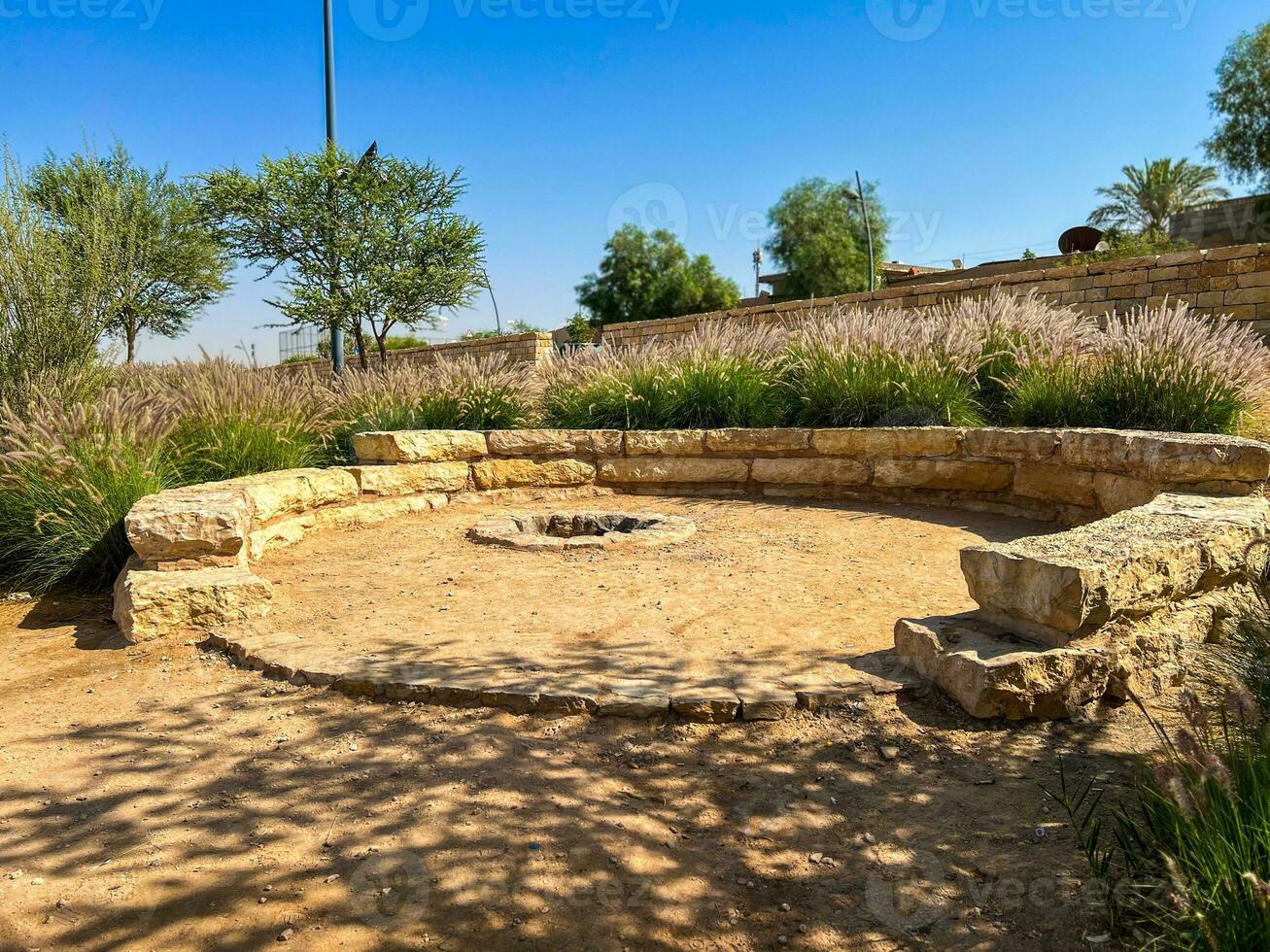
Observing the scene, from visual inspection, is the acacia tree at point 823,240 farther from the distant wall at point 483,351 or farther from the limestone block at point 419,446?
the limestone block at point 419,446

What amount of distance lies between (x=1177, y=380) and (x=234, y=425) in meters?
6.46

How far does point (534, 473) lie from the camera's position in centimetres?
696

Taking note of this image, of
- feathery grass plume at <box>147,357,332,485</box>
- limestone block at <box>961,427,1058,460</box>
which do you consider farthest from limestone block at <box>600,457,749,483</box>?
feathery grass plume at <box>147,357,332,485</box>

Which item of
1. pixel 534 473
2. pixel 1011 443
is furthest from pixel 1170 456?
pixel 534 473

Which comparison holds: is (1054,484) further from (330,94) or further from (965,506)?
(330,94)

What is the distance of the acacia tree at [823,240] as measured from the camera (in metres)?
37.2

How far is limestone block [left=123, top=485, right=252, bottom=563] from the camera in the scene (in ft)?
12.8

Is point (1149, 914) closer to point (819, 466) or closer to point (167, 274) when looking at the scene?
point (819, 466)

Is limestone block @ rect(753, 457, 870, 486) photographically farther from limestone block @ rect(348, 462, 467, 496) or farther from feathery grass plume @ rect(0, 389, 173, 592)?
feathery grass plume @ rect(0, 389, 173, 592)

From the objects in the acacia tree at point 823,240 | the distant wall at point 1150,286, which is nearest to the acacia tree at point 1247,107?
the acacia tree at point 823,240

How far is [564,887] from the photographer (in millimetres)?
1970

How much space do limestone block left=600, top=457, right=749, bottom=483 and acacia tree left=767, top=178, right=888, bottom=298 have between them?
31.4 metres

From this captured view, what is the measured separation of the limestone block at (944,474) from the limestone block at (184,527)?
14.5 ft

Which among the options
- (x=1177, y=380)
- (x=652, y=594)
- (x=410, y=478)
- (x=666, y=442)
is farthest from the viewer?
(x=666, y=442)
